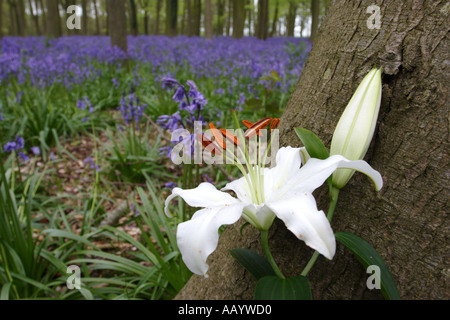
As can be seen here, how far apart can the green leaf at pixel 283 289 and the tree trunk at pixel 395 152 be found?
0.21 m

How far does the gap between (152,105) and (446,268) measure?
3.92 metres

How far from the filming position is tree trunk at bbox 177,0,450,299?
30.7 inches

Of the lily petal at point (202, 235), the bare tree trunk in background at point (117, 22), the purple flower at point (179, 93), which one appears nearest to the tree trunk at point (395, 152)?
the lily petal at point (202, 235)

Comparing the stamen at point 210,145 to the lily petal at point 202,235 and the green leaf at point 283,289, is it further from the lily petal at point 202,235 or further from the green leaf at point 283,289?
the green leaf at point 283,289

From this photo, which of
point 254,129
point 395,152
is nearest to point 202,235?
point 254,129

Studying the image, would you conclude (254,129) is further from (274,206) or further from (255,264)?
(255,264)

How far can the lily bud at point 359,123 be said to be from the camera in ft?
2.36

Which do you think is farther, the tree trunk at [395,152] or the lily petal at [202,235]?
the tree trunk at [395,152]

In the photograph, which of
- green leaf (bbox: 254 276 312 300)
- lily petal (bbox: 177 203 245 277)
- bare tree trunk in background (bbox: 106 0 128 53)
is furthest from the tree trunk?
bare tree trunk in background (bbox: 106 0 128 53)

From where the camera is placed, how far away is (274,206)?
25.5 inches

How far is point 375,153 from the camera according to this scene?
0.85 m
